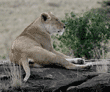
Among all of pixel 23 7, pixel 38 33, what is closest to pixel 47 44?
pixel 38 33

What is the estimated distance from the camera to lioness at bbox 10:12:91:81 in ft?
14.7

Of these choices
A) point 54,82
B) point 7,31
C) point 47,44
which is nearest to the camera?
point 54,82

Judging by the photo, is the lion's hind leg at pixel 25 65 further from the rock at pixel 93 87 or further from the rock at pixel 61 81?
the rock at pixel 93 87

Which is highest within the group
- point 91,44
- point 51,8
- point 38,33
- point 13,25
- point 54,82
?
point 51,8

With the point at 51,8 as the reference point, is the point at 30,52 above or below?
below

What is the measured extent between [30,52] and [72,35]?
416cm

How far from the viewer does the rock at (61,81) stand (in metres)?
3.70

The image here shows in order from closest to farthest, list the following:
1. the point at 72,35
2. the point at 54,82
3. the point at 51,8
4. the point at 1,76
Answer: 1. the point at 54,82
2. the point at 1,76
3. the point at 72,35
4. the point at 51,8

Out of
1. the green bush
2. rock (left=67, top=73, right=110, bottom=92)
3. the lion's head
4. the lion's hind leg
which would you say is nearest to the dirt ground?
the green bush

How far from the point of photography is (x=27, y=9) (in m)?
42.3

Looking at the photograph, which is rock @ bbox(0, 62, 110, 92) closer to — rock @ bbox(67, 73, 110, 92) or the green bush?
rock @ bbox(67, 73, 110, 92)

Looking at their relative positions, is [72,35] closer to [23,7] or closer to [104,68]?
[104,68]

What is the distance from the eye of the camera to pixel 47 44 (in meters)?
5.28

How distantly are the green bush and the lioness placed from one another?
96.1 inches
